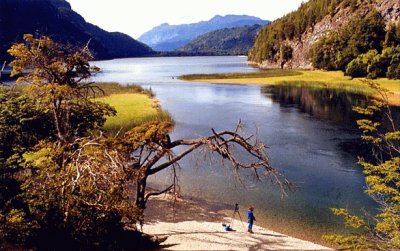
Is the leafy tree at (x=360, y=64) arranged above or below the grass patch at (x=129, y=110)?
above

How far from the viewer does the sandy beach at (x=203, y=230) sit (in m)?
25.0

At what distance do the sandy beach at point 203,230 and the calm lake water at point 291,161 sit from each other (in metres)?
1.69

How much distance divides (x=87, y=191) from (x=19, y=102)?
16749mm

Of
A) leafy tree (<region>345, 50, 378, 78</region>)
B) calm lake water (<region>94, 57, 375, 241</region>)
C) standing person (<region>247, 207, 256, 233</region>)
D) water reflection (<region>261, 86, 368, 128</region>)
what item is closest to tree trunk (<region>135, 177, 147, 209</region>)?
calm lake water (<region>94, 57, 375, 241</region>)

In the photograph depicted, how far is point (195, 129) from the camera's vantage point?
201 feet

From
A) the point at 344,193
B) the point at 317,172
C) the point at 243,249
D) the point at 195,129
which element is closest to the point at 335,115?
the point at 195,129

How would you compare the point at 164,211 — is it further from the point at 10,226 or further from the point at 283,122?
the point at 283,122

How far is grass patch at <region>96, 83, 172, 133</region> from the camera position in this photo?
56.1 m

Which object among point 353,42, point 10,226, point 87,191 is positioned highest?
point 353,42

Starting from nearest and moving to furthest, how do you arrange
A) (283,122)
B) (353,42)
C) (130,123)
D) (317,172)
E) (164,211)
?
(164,211)
(317,172)
(130,123)
(283,122)
(353,42)

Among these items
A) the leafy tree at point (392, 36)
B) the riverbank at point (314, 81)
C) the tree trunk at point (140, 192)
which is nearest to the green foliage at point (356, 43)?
the leafy tree at point (392, 36)

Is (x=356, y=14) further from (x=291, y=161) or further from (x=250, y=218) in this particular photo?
(x=250, y=218)

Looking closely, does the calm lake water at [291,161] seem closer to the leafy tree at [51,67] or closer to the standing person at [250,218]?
the standing person at [250,218]

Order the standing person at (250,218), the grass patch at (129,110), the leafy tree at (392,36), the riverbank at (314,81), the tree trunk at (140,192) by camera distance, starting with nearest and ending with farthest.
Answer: the tree trunk at (140,192)
the standing person at (250,218)
the grass patch at (129,110)
the riverbank at (314,81)
the leafy tree at (392,36)
